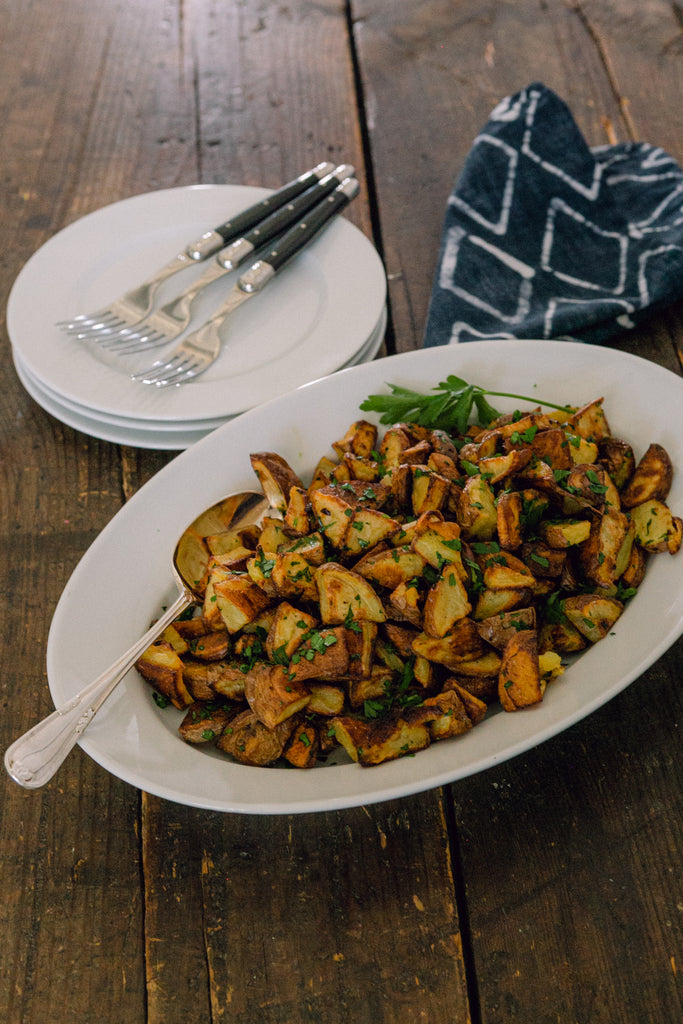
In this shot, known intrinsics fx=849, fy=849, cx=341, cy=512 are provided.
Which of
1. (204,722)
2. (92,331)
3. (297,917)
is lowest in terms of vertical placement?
(297,917)

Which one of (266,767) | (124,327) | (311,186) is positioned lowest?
(266,767)

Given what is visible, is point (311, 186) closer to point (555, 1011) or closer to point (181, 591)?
point (181, 591)

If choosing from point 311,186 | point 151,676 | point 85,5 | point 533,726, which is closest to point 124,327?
point 311,186

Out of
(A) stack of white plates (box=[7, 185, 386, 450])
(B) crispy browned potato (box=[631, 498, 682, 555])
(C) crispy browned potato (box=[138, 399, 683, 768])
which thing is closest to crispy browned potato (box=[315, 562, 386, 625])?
(C) crispy browned potato (box=[138, 399, 683, 768])

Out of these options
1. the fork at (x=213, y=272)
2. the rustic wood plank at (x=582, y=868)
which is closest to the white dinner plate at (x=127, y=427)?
the fork at (x=213, y=272)

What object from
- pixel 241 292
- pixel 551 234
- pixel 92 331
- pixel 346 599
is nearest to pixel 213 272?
pixel 241 292

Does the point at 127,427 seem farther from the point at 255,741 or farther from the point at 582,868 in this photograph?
the point at 582,868
